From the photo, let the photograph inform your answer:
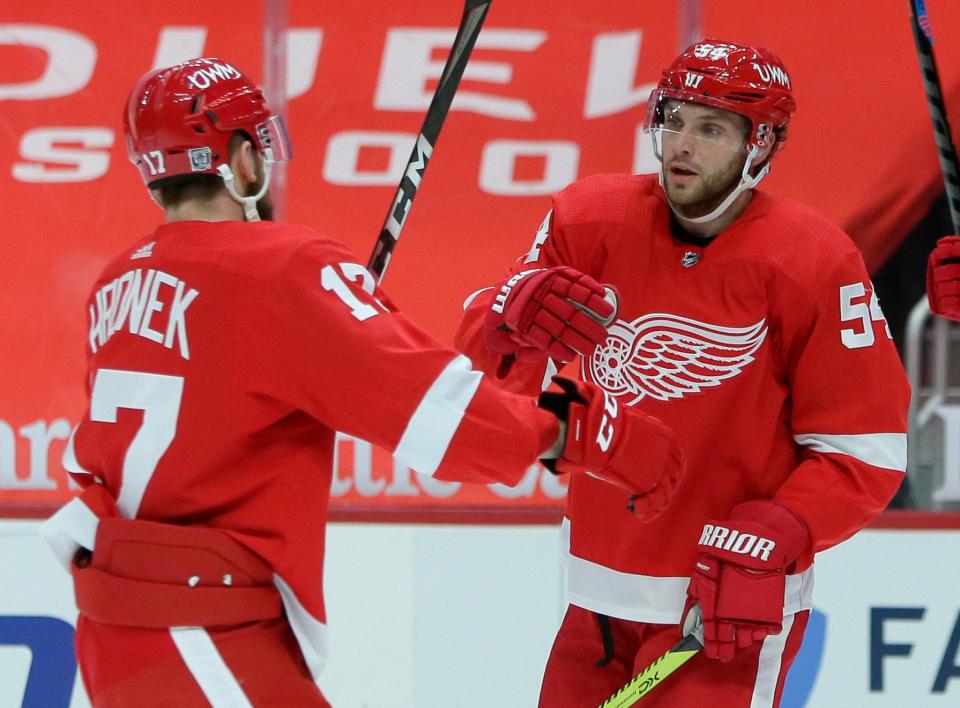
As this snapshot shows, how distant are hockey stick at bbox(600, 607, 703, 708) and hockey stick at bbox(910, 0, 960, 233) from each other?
1075mm

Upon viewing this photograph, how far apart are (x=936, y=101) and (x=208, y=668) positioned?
1.76 metres

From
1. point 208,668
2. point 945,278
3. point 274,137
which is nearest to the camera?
point 208,668

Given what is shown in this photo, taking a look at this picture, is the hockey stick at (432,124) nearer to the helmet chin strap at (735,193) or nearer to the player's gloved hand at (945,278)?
the helmet chin strap at (735,193)

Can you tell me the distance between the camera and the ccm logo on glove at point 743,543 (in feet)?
6.57

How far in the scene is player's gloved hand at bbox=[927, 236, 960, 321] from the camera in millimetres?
2441

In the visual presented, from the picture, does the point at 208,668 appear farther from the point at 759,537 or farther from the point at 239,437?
the point at 759,537

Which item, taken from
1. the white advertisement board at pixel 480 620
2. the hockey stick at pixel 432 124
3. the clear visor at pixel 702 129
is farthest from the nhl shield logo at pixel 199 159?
the white advertisement board at pixel 480 620

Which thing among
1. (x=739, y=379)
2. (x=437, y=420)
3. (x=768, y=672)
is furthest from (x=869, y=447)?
(x=437, y=420)

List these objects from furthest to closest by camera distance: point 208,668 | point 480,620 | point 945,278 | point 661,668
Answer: point 480,620 < point 945,278 < point 661,668 < point 208,668

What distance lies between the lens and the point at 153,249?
1.81m

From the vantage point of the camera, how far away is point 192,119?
6.10 feet

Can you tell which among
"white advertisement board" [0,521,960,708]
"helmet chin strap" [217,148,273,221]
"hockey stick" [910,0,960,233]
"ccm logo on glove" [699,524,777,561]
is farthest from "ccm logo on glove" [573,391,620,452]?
"white advertisement board" [0,521,960,708]

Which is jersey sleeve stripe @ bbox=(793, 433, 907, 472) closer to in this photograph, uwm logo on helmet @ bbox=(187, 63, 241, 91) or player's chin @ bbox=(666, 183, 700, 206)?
player's chin @ bbox=(666, 183, 700, 206)

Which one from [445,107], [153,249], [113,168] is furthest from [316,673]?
[113,168]
